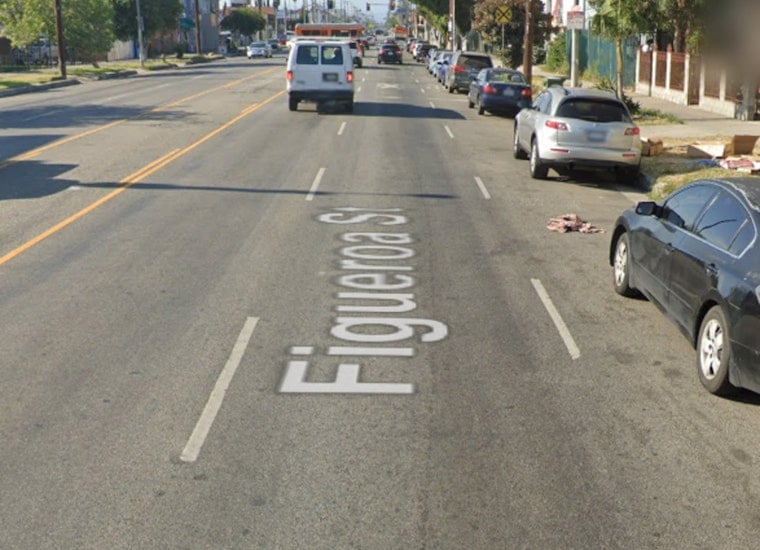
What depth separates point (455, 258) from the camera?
12.2 m

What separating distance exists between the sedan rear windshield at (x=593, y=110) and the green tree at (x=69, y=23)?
164 ft

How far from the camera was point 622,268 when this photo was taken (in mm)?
10633

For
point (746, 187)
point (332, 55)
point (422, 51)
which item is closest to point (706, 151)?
point (746, 187)

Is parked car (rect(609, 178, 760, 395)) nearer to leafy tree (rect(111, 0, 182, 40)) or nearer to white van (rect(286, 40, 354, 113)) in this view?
white van (rect(286, 40, 354, 113))

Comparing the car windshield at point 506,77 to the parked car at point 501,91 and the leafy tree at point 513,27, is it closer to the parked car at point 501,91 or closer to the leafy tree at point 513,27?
the parked car at point 501,91

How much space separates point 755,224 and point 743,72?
1194cm

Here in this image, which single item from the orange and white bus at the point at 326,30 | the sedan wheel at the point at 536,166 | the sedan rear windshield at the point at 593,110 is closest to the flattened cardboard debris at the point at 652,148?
the sedan rear windshield at the point at 593,110

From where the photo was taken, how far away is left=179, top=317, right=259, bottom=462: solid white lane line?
6.56 meters

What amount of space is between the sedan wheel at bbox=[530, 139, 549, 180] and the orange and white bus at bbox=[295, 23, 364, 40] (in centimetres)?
4316

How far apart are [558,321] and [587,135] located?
9091 mm

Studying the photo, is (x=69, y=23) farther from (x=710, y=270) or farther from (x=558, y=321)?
(x=710, y=270)

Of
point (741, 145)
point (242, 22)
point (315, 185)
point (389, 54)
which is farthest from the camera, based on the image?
point (242, 22)

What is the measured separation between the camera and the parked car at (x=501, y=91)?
31172mm

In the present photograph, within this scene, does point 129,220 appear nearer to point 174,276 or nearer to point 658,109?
point 174,276
